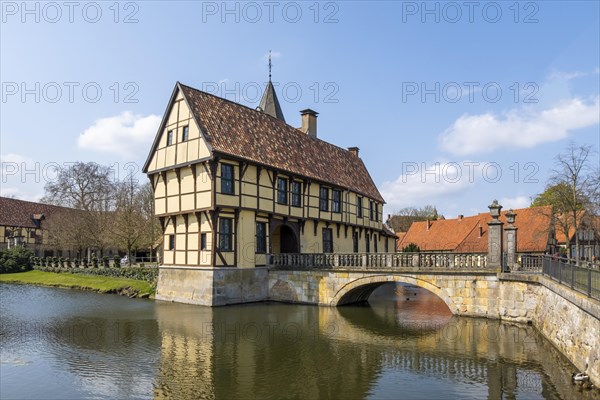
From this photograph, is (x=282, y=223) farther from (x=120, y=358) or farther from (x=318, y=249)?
(x=120, y=358)

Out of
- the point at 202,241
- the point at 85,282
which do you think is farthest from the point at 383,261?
the point at 85,282

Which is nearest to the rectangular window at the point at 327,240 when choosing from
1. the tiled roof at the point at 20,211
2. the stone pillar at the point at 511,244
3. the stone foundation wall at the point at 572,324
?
the stone pillar at the point at 511,244

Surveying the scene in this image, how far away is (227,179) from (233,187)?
0.51 m

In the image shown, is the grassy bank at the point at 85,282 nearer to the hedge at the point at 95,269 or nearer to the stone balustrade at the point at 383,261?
the hedge at the point at 95,269

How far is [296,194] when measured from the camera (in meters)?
26.4

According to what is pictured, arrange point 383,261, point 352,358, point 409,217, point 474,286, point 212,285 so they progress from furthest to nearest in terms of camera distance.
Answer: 1. point 409,217
2. point 212,285
3. point 383,261
4. point 474,286
5. point 352,358

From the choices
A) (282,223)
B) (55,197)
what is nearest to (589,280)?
(282,223)

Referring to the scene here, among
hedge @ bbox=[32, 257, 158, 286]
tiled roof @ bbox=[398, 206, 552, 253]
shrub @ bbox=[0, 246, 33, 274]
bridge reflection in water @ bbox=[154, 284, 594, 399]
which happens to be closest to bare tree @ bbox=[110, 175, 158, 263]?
hedge @ bbox=[32, 257, 158, 286]

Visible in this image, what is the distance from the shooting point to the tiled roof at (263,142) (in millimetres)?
22594

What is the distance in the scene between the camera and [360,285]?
2111 centimetres

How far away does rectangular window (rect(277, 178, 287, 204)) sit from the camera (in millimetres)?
25014

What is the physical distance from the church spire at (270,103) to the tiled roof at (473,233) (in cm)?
1889

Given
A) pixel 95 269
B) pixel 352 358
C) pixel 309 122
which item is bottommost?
pixel 352 358

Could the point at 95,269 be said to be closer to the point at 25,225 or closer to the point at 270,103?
the point at 270,103
